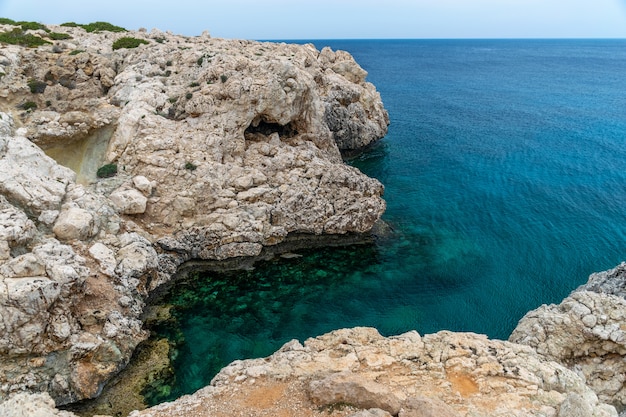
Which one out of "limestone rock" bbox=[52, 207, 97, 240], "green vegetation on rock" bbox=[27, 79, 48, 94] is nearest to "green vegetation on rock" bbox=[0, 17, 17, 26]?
"green vegetation on rock" bbox=[27, 79, 48, 94]

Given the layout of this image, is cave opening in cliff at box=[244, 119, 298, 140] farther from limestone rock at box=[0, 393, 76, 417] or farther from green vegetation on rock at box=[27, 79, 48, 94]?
limestone rock at box=[0, 393, 76, 417]

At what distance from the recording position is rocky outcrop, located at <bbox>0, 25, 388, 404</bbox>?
20875 mm

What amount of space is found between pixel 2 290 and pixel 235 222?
1517 centimetres

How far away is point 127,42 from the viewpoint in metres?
45.6

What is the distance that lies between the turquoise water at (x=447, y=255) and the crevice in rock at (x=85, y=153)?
12.7m

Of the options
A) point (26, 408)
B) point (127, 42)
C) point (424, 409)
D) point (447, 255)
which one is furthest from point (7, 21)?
point (424, 409)

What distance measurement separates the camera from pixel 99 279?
79.8 ft

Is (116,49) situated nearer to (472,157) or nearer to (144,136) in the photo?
(144,136)

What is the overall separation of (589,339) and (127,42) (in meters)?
49.0

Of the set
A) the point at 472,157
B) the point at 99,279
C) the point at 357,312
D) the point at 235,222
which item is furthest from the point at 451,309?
the point at 472,157

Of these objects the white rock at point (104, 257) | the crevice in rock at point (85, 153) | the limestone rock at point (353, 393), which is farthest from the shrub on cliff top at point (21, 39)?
the limestone rock at point (353, 393)

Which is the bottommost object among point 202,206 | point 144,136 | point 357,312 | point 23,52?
point 357,312

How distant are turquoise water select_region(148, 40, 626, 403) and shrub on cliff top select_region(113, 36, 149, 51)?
2949 centimetres

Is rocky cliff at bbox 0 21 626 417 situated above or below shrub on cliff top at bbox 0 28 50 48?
below
